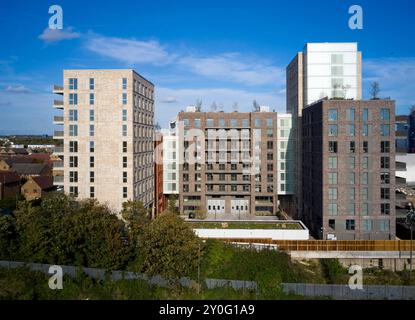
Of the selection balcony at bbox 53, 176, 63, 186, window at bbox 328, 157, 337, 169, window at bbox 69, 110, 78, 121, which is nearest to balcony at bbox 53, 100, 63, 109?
window at bbox 69, 110, 78, 121

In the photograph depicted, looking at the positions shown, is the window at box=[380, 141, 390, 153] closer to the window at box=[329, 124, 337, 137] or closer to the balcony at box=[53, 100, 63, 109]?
the window at box=[329, 124, 337, 137]

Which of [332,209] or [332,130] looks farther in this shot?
[332,209]

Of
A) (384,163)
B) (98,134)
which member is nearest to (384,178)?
(384,163)

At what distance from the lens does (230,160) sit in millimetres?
56312

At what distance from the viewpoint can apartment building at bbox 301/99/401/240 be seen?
40250mm

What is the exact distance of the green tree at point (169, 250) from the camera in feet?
78.3

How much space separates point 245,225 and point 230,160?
15888mm

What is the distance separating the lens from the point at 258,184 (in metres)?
56.8

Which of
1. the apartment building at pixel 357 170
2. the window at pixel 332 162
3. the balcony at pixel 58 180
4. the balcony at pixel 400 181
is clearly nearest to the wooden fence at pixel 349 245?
the apartment building at pixel 357 170

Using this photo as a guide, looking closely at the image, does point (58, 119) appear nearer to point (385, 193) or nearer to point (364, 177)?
point (364, 177)

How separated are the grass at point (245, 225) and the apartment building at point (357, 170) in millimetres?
3718

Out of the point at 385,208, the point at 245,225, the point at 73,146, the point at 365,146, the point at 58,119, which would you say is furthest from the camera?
the point at 73,146

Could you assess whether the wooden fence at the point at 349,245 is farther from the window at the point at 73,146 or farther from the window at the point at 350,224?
the window at the point at 73,146

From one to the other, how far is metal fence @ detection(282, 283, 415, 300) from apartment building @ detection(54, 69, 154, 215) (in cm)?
2478
